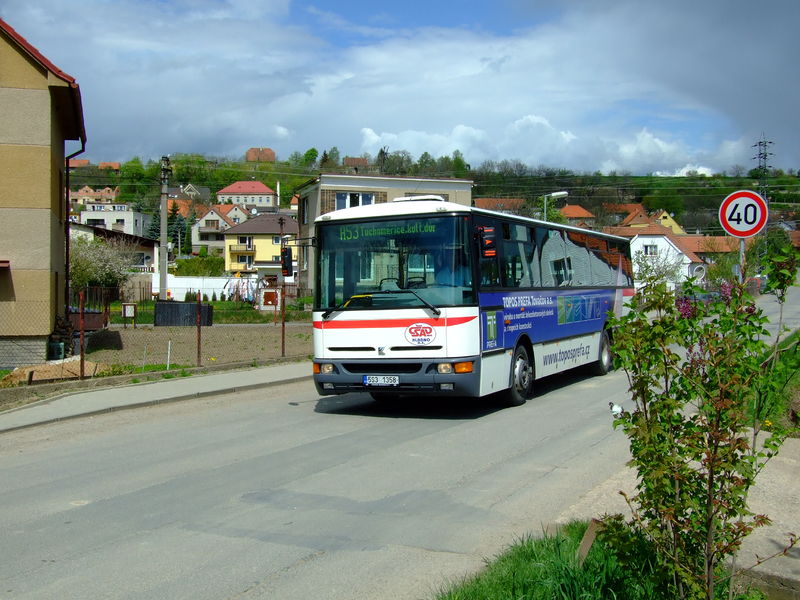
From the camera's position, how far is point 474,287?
11.5m

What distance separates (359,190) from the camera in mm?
60219

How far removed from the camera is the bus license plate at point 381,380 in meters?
11.7

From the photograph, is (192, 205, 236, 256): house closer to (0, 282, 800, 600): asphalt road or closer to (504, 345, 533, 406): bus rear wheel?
(504, 345, 533, 406): bus rear wheel

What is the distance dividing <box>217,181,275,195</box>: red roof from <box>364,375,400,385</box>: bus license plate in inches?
6732

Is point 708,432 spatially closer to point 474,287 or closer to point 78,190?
point 474,287

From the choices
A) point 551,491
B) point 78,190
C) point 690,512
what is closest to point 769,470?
point 551,491

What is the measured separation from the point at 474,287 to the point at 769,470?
4.86 meters

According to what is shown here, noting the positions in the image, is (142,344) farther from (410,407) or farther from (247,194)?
(247,194)

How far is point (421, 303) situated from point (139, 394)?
5837 millimetres

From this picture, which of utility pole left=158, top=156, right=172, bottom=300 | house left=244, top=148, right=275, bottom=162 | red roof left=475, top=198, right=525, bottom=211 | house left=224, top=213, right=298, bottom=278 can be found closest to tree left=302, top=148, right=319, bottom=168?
house left=244, top=148, right=275, bottom=162

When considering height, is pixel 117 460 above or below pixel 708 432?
below

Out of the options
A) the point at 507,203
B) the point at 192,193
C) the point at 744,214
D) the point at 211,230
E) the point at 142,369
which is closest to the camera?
the point at 744,214

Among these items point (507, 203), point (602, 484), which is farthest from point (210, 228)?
point (602, 484)

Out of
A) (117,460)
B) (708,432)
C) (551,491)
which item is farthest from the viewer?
(117,460)
